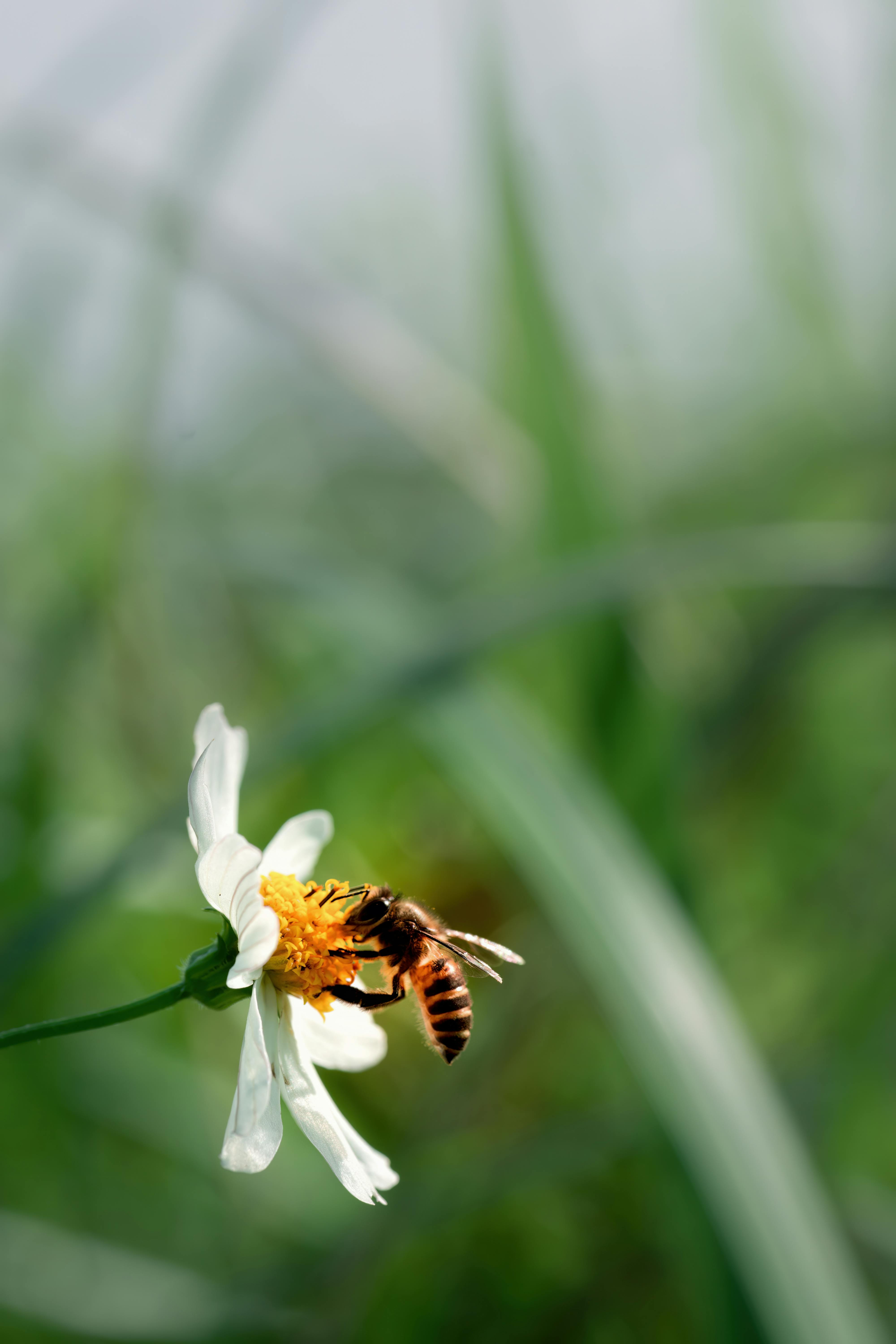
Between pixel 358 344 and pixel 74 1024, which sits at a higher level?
pixel 358 344

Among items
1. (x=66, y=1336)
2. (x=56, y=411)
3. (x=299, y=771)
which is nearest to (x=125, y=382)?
(x=56, y=411)

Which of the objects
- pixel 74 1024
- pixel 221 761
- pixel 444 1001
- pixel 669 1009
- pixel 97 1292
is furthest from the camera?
pixel 97 1292

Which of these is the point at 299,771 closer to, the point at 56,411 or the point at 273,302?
the point at 273,302

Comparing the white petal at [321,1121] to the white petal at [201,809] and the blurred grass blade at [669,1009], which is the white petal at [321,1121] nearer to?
the white petal at [201,809]

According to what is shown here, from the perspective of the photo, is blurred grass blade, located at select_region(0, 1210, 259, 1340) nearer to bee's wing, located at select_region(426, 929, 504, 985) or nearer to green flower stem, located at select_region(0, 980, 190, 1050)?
bee's wing, located at select_region(426, 929, 504, 985)

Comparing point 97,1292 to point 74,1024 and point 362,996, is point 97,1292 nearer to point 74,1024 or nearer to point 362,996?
point 362,996

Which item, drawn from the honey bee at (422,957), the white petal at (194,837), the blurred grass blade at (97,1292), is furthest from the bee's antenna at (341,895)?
the blurred grass blade at (97,1292)

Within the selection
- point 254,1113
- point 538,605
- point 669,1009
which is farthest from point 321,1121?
point 538,605
